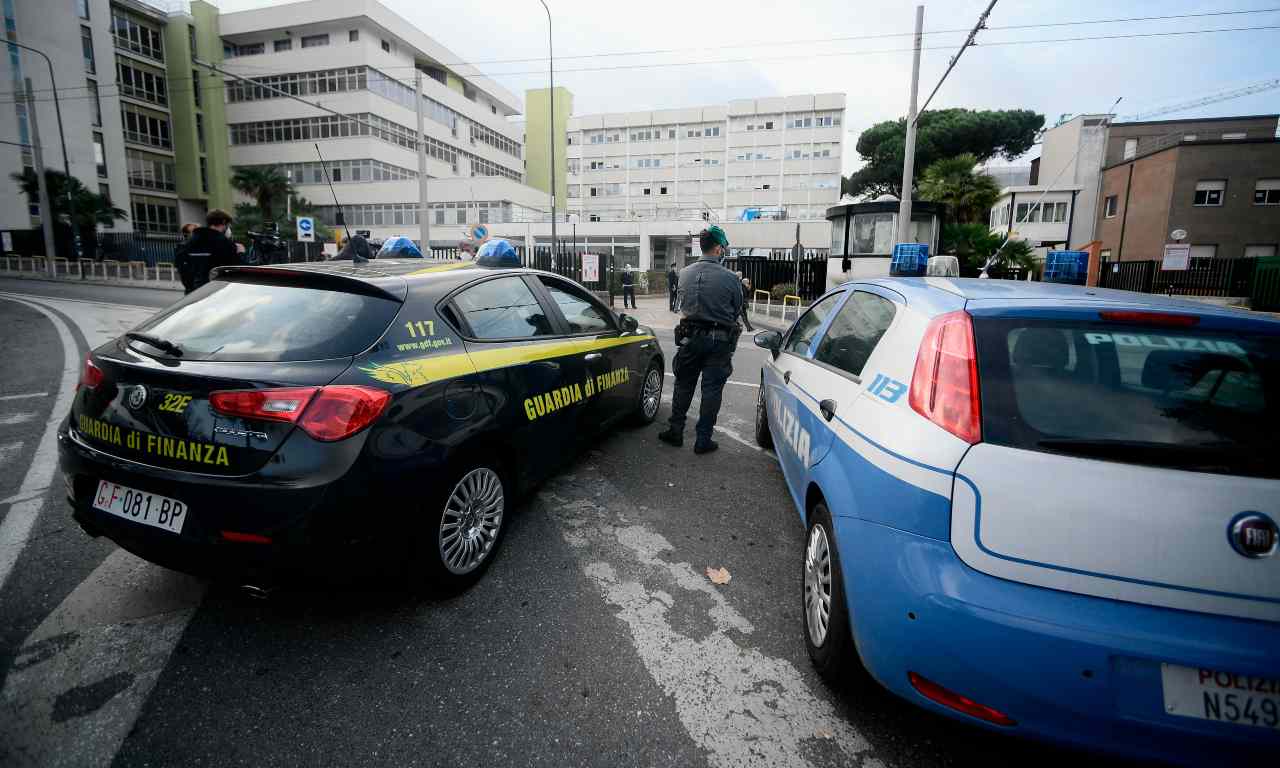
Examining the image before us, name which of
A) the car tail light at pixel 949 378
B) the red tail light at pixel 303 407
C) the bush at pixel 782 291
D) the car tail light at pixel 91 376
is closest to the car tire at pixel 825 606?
the car tail light at pixel 949 378

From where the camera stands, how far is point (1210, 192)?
2950 centimetres

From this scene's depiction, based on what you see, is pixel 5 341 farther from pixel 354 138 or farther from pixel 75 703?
pixel 354 138

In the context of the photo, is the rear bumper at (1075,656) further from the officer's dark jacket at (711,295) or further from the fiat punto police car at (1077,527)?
the officer's dark jacket at (711,295)

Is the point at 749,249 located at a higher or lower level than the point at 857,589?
higher

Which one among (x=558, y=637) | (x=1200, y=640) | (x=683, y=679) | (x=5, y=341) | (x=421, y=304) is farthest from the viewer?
(x=5, y=341)

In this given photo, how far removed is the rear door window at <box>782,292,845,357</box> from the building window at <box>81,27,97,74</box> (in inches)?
2330

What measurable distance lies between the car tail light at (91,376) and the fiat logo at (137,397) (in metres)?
0.28

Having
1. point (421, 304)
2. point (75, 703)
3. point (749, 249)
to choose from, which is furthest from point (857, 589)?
point (749, 249)

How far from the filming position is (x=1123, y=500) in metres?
1.54

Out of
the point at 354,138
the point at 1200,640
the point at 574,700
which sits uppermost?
the point at 354,138

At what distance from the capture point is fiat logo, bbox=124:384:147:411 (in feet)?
7.44

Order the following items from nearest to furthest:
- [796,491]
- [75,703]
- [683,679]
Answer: [75,703], [683,679], [796,491]

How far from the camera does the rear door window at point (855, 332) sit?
257cm

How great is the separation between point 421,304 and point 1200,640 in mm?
2928
